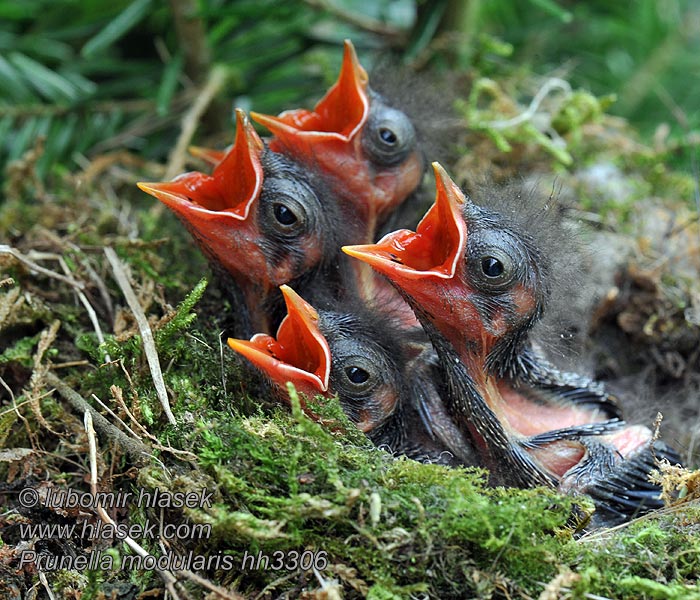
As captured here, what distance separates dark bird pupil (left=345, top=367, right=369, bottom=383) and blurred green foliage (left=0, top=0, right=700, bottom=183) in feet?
3.17

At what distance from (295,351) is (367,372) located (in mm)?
143

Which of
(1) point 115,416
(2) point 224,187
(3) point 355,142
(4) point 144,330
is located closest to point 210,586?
(1) point 115,416

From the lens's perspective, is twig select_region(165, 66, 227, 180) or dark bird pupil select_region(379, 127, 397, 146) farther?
twig select_region(165, 66, 227, 180)

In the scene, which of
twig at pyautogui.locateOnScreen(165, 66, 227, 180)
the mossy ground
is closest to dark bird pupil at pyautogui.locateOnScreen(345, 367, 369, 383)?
the mossy ground

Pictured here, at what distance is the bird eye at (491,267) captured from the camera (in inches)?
48.8

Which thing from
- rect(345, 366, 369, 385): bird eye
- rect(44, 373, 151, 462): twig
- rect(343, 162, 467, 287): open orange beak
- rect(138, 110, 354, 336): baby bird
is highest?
rect(343, 162, 467, 287): open orange beak

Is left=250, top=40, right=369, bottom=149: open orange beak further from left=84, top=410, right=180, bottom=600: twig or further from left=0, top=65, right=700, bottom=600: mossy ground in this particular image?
left=84, top=410, right=180, bottom=600: twig

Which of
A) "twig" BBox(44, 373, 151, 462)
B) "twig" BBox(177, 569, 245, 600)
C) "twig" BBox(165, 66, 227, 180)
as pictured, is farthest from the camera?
"twig" BBox(165, 66, 227, 180)

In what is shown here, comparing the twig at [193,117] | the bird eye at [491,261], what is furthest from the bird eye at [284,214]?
the twig at [193,117]

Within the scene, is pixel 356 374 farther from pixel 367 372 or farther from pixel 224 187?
pixel 224 187

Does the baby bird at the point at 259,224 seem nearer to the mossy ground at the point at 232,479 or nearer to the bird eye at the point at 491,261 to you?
the mossy ground at the point at 232,479

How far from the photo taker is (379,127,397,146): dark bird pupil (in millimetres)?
1524

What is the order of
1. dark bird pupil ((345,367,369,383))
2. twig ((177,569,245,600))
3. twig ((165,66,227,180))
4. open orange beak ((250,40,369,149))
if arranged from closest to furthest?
twig ((177,569,245,600)), dark bird pupil ((345,367,369,383)), open orange beak ((250,40,369,149)), twig ((165,66,227,180))

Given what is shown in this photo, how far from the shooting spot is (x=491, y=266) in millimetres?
1243
